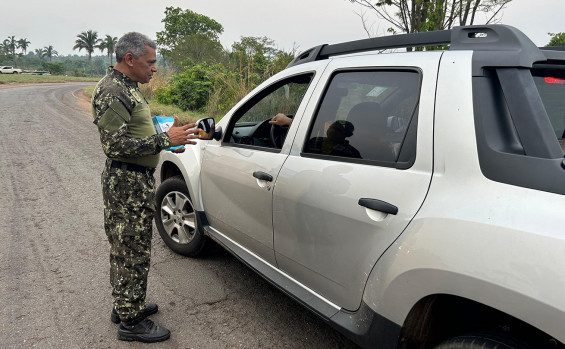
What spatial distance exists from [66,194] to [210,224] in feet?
9.81

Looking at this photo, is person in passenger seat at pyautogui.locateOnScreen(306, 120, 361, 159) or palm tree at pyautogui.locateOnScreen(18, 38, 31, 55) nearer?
person in passenger seat at pyautogui.locateOnScreen(306, 120, 361, 159)

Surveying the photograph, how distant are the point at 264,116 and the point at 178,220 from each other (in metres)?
1.29

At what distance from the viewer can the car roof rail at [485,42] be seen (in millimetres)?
1552

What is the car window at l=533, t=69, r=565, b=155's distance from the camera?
1823 millimetres

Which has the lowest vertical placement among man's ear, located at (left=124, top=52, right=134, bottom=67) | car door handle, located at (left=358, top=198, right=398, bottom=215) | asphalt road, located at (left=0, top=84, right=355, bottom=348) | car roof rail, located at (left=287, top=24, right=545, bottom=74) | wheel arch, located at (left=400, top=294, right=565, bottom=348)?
asphalt road, located at (left=0, top=84, right=355, bottom=348)

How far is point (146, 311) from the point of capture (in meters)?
2.68

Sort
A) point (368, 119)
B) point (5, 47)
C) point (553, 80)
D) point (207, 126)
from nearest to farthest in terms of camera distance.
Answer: point (553, 80), point (368, 119), point (207, 126), point (5, 47)

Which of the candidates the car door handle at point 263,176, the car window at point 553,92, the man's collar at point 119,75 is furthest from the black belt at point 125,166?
the car window at point 553,92

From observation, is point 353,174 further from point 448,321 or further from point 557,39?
point 557,39

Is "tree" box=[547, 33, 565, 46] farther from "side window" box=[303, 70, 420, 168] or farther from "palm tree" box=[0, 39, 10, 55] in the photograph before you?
"palm tree" box=[0, 39, 10, 55]

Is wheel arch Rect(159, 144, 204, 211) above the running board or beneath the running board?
above

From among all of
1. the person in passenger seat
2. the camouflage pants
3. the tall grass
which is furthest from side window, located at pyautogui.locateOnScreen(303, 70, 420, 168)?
the tall grass

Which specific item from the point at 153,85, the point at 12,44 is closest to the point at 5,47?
the point at 12,44

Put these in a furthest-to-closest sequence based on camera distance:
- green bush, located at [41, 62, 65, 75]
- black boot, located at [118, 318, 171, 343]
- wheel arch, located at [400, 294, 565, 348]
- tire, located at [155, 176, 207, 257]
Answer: green bush, located at [41, 62, 65, 75]
tire, located at [155, 176, 207, 257]
black boot, located at [118, 318, 171, 343]
wheel arch, located at [400, 294, 565, 348]
